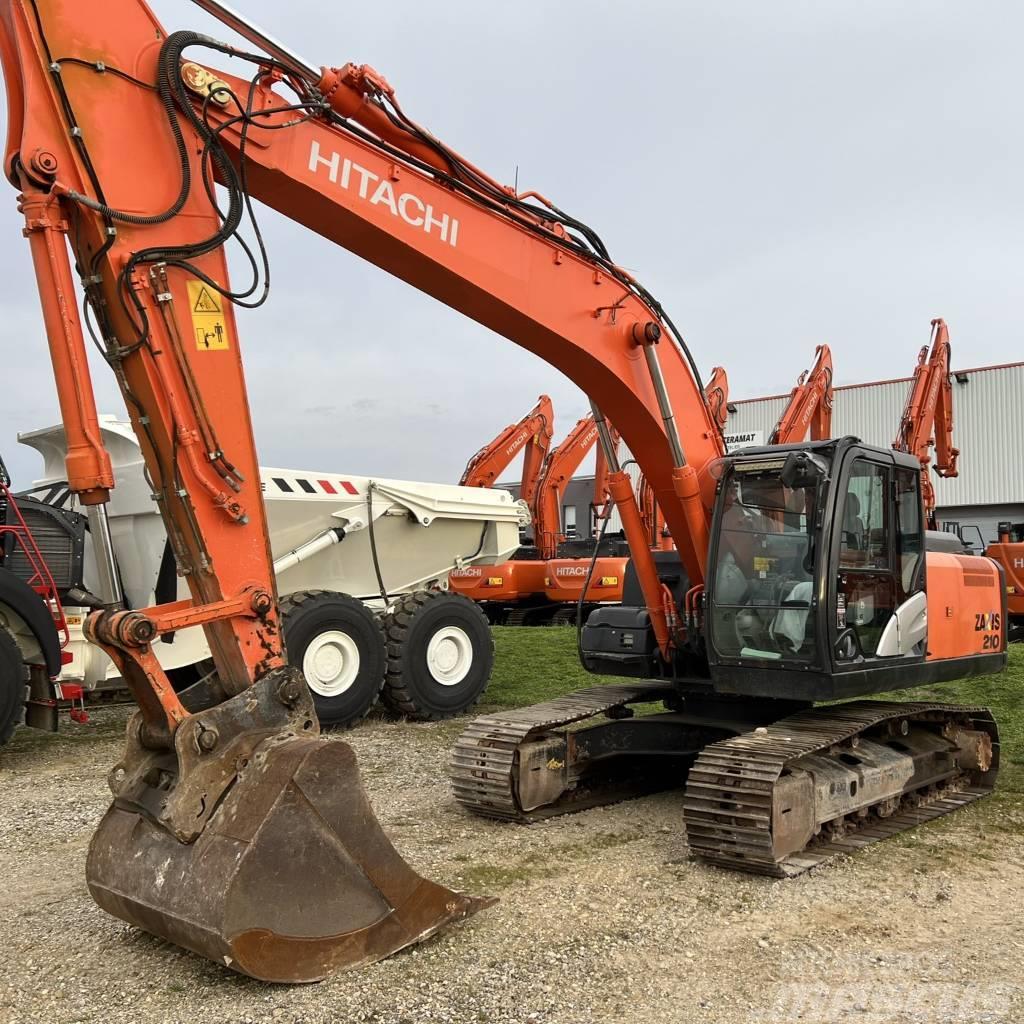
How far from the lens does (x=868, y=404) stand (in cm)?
3544

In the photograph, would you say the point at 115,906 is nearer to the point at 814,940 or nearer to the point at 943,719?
the point at 814,940

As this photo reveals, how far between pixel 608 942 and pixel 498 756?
191 centimetres

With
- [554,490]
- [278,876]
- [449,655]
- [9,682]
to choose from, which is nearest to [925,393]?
[554,490]

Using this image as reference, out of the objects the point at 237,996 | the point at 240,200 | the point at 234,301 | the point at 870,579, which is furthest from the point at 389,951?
the point at 870,579

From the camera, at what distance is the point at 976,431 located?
34.0m

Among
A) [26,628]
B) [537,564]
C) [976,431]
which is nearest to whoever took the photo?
[26,628]

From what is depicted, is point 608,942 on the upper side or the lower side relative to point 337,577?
lower

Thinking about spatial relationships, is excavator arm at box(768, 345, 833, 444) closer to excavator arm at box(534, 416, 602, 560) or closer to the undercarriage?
excavator arm at box(534, 416, 602, 560)

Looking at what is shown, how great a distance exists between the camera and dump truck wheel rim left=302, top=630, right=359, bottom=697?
9.30 m

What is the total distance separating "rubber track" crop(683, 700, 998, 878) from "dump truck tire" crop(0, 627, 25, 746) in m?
5.00

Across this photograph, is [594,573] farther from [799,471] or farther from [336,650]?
[799,471]

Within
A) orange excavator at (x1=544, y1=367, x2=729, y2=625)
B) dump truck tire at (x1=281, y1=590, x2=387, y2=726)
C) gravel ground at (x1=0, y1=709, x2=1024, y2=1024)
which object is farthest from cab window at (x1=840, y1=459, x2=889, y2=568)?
orange excavator at (x1=544, y1=367, x2=729, y2=625)

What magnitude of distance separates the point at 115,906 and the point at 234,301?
2439mm

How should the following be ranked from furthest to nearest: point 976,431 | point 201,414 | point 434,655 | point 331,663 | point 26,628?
point 976,431 → point 434,655 → point 331,663 → point 26,628 → point 201,414
